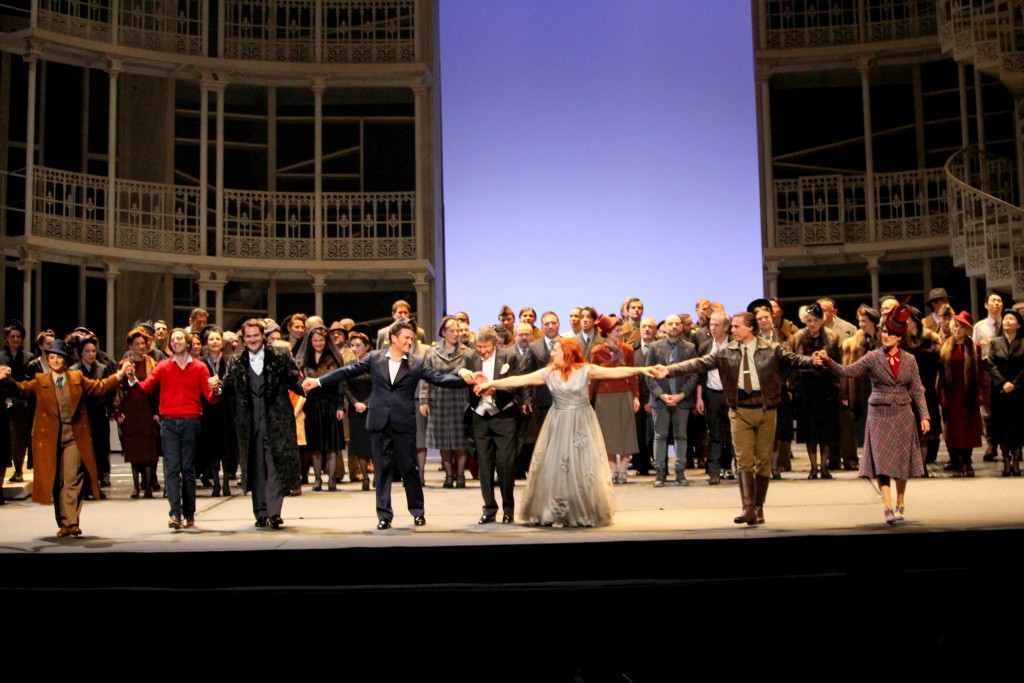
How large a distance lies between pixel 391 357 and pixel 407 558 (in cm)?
162

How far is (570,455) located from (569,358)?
66 centimetres

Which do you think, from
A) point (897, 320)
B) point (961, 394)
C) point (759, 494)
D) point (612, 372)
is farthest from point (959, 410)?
point (612, 372)

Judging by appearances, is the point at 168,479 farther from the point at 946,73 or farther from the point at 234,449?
the point at 946,73

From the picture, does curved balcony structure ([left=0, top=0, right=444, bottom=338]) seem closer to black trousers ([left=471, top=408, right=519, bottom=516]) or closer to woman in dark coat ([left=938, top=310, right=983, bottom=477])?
woman in dark coat ([left=938, top=310, right=983, bottom=477])

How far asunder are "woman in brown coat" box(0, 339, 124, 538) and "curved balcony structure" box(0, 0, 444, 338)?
824cm

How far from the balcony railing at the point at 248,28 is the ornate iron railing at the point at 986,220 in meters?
8.30

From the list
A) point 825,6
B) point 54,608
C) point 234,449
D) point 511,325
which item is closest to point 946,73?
point 825,6

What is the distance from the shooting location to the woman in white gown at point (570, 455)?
8.04 metres

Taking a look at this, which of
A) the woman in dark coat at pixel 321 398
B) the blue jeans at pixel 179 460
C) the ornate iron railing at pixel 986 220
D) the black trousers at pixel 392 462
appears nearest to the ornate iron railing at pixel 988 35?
the ornate iron railing at pixel 986 220

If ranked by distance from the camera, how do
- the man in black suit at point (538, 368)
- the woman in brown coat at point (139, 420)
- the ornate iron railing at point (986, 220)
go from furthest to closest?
1. the ornate iron railing at point (986, 220)
2. the woman in brown coat at point (139, 420)
3. the man in black suit at point (538, 368)

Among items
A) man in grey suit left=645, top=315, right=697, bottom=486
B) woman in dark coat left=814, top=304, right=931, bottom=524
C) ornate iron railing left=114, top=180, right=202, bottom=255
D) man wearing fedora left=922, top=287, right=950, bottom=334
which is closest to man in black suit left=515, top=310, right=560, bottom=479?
man in grey suit left=645, top=315, right=697, bottom=486

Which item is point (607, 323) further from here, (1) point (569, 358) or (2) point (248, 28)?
(2) point (248, 28)

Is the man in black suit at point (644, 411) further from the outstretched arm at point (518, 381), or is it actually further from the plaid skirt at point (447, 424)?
the outstretched arm at point (518, 381)

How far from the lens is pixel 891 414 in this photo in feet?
26.0
